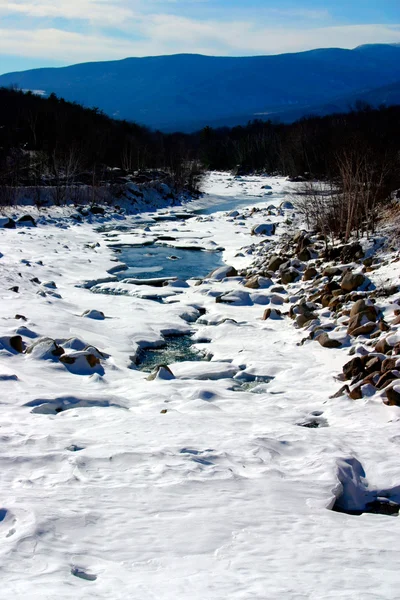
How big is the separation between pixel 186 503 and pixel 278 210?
27465 millimetres

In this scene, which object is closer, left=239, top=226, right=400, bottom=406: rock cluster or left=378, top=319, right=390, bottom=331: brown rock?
left=239, top=226, right=400, bottom=406: rock cluster

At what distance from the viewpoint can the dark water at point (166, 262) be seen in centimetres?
1705

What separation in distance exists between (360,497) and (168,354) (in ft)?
16.8

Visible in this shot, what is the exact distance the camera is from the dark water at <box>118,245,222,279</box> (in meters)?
17.0

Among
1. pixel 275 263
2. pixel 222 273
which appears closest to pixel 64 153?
pixel 222 273

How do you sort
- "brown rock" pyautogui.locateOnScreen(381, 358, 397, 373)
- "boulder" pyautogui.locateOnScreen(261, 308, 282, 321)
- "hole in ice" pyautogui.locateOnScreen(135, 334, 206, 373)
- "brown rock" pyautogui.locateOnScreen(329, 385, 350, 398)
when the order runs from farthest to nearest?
"boulder" pyautogui.locateOnScreen(261, 308, 282, 321) < "hole in ice" pyautogui.locateOnScreen(135, 334, 206, 373) < "brown rock" pyautogui.locateOnScreen(381, 358, 397, 373) < "brown rock" pyautogui.locateOnScreen(329, 385, 350, 398)

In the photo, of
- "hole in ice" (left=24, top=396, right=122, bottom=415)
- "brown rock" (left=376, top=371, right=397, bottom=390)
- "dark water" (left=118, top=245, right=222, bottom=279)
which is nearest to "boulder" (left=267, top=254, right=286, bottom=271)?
"dark water" (left=118, top=245, right=222, bottom=279)

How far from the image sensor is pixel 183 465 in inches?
211

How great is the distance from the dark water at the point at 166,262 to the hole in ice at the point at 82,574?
13027mm

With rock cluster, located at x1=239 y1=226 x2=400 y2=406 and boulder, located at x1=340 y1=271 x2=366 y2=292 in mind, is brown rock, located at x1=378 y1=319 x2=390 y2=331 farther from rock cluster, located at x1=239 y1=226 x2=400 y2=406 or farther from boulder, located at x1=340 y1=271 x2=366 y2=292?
boulder, located at x1=340 y1=271 x2=366 y2=292

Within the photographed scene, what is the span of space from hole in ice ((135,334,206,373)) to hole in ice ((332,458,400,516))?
166 inches

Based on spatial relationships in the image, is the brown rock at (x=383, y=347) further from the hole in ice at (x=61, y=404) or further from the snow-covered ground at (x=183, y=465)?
the hole in ice at (x=61, y=404)

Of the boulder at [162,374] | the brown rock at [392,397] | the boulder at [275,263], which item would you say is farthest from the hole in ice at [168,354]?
the boulder at [275,263]

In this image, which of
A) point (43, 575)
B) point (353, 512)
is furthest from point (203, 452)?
point (43, 575)
